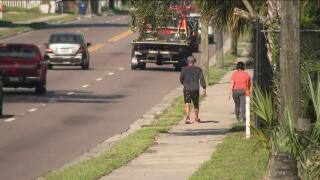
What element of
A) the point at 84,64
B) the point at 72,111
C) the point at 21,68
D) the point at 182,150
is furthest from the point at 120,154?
the point at 84,64

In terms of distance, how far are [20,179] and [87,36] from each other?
64.3m

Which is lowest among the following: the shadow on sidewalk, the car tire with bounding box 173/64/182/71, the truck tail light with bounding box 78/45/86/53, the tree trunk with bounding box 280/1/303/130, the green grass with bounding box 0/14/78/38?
the car tire with bounding box 173/64/182/71

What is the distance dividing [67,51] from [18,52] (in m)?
11.7

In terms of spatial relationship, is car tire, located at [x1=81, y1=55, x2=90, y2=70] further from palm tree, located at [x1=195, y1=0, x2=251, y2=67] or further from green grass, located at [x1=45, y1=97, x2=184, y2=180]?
palm tree, located at [x1=195, y1=0, x2=251, y2=67]

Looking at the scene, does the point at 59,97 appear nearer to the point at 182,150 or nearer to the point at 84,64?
the point at 84,64

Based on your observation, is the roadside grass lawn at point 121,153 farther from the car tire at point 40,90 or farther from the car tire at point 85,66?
the car tire at point 85,66

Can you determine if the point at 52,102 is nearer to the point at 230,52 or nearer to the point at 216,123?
the point at 216,123

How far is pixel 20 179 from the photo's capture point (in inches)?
688

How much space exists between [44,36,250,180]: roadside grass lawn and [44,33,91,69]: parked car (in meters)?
18.5

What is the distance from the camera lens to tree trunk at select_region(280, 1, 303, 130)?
1390 cm

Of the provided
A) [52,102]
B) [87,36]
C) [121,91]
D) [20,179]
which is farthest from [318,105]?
[87,36]

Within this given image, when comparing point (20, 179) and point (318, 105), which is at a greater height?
point (318, 105)

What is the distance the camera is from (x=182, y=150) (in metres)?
20.9

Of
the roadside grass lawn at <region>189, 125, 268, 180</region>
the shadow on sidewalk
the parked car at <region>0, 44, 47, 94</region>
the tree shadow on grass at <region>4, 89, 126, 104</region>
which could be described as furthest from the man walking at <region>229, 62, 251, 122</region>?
the parked car at <region>0, 44, 47, 94</region>
